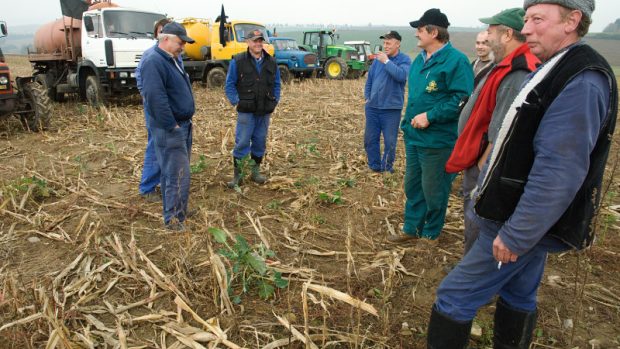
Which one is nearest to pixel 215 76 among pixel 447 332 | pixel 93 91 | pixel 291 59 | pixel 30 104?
pixel 93 91

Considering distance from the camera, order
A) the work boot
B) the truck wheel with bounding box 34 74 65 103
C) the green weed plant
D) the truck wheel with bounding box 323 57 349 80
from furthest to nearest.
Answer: the truck wheel with bounding box 323 57 349 80 < the truck wheel with bounding box 34 74 65 103 < the work boot < the green weed plant

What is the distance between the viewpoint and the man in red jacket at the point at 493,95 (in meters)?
2.42

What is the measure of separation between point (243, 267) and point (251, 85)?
2556mm

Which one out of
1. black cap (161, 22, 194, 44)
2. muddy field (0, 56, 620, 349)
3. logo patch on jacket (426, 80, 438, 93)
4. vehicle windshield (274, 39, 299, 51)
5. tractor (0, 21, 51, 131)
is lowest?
muddy field (0, 56, 620, 349)

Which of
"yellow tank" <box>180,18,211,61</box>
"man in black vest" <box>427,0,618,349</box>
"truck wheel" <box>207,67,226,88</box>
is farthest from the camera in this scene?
"yellow tank" <box>180,18,211,61</box>

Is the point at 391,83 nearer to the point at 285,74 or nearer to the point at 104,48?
the point at 104,48

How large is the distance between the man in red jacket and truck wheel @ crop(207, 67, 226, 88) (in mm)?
12555

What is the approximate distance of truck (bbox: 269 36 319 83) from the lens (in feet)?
57.7

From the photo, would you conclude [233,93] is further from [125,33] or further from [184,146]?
[125,33]

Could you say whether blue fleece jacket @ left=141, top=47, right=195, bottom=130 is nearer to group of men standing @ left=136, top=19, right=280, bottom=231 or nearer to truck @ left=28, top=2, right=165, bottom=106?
group of men standing @ left=136, top=19, right=280, bottom=231

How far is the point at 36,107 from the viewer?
798 cm

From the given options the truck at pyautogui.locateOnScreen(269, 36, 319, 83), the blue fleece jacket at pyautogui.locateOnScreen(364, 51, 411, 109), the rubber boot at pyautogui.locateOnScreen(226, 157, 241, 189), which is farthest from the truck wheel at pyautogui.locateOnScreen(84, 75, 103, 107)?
the truck at pyautogui.locateOnScreen(269, 36, 319, 83)

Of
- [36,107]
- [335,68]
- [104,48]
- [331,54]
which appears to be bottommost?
[36,107]

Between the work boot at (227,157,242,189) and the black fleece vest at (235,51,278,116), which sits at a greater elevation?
the black fleece vest at (235,51,278,116)
